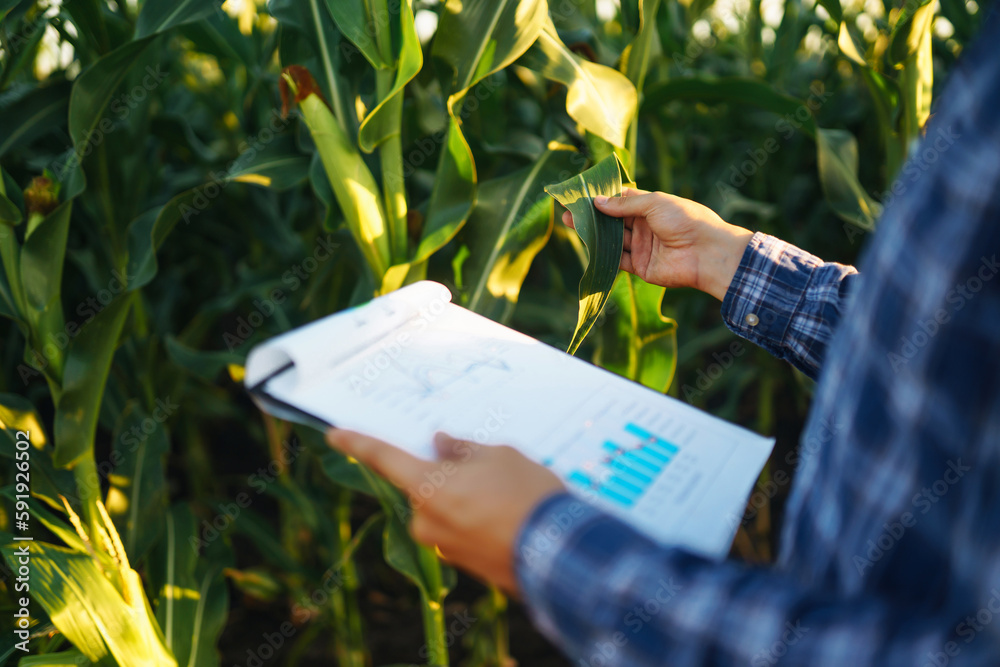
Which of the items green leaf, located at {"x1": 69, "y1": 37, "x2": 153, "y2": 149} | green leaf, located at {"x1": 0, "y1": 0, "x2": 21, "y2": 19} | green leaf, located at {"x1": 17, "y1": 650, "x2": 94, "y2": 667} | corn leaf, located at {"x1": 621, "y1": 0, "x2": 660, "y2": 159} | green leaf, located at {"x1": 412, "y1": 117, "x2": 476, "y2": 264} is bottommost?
green leaf, located at {"x1": 17, "y1": 650, "x2": 94, "y2": 667}

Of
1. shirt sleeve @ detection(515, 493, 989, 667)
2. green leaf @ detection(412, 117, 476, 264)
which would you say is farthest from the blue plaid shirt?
green leaf @ detection(412, 117, 476, 264)

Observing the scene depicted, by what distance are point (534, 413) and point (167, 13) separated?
0.74 m

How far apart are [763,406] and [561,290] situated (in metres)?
0.72

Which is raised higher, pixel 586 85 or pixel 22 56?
pixel 22 56

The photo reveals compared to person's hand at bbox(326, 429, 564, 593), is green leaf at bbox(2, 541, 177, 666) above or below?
below

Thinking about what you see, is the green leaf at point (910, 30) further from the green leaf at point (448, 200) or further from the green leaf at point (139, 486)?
the green leaf at point (139, 486)

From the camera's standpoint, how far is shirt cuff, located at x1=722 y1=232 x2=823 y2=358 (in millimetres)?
750

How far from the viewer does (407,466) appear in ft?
1.48

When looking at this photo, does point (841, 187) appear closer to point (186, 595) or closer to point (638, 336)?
point (638, 336)

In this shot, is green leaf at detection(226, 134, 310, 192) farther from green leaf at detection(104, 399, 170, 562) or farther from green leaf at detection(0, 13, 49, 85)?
green leaf at detection(104, 399, 170, 562)

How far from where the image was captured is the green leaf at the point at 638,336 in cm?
100

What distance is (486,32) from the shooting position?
827 millimetres

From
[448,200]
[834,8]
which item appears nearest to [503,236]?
[448,200]

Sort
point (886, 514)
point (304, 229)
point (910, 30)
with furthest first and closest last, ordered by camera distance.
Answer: point (304, 229), point (910, 30), point (886, 514)
